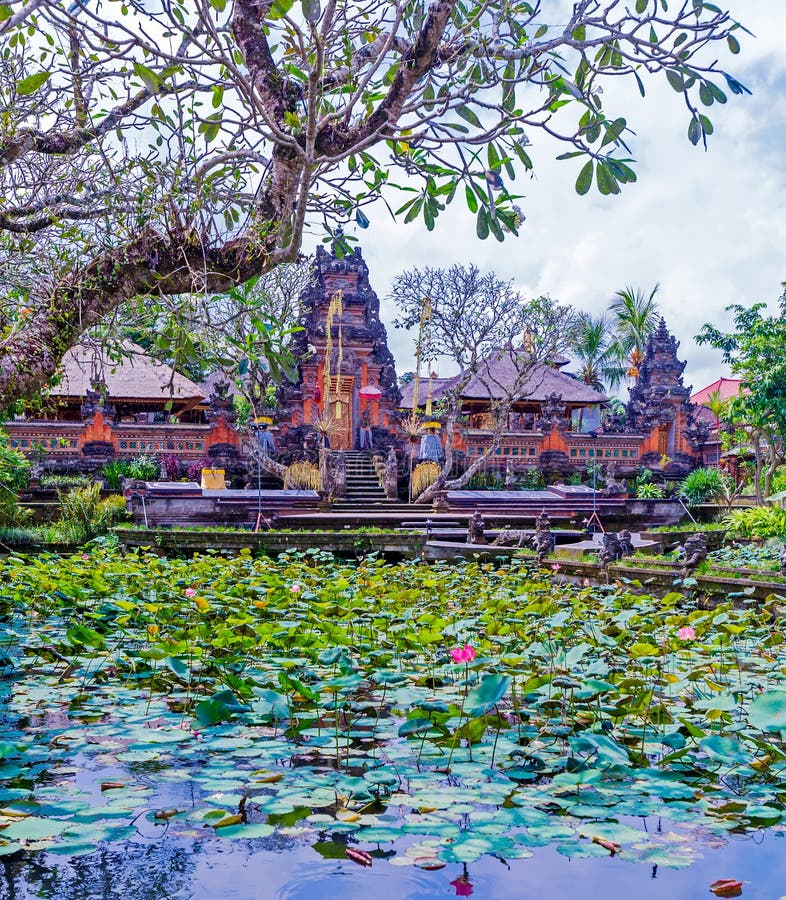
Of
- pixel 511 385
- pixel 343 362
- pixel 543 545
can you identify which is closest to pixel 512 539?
pixel 543 545

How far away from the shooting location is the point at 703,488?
2075 centimetres

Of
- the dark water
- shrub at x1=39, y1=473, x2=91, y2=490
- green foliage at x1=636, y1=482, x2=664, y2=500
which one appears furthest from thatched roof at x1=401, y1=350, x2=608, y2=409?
the dark water

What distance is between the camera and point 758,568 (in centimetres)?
846

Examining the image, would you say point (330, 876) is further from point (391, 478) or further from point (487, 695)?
point (391, 478)

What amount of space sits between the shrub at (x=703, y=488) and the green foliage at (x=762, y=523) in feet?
28.0

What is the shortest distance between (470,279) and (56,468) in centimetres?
1175

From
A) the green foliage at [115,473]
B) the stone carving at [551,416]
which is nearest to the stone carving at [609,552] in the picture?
the green foliage at [115,473]

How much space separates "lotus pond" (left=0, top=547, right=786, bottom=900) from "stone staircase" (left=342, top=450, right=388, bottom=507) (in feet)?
45.1

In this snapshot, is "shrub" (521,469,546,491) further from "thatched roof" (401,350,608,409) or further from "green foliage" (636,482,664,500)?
"thatched roof" (401,350,608,409)

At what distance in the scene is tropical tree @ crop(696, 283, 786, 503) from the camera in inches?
603

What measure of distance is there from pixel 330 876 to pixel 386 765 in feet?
2.26

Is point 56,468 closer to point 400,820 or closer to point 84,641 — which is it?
point 84,641

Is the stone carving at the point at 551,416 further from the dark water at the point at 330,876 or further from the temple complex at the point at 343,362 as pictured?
the dark water at the point at 330,876

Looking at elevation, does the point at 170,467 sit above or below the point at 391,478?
above
